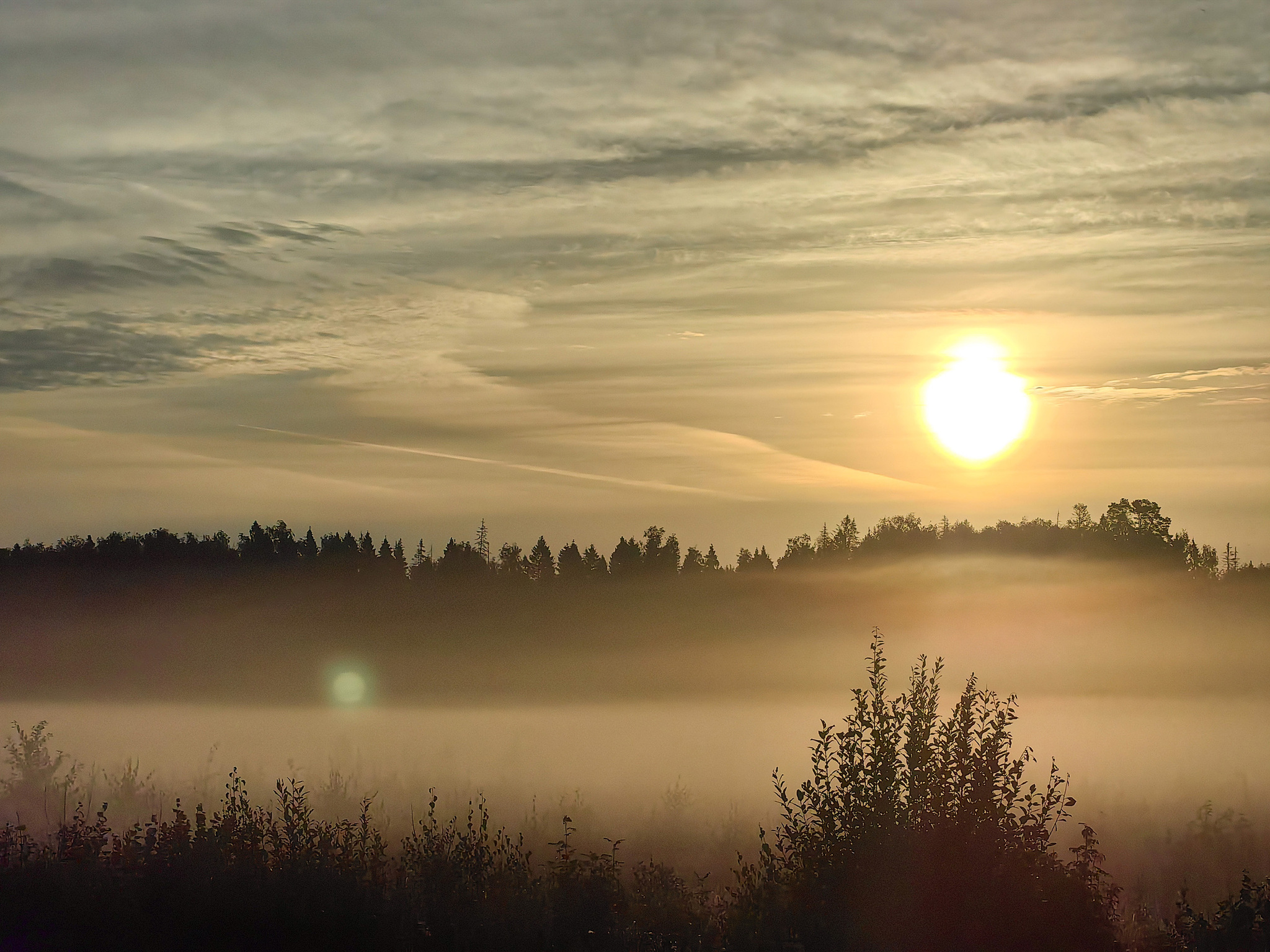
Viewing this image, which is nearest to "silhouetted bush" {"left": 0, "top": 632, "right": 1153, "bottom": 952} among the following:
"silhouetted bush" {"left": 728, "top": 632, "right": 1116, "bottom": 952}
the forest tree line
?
"silhouetted bush" {"left": 728, "top": 632, "right": 1116, "bottom": 952}

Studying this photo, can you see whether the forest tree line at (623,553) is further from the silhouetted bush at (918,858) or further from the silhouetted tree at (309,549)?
the silhouetted bush at (918,858)

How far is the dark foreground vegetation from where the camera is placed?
12336 millimetres

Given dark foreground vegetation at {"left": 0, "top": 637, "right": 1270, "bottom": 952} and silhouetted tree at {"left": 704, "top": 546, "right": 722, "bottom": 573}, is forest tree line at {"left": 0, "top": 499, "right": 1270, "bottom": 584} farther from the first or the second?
dark foreground vegetation at {"left": 0, "top": 637, "right": 1270, "bottom": 952}

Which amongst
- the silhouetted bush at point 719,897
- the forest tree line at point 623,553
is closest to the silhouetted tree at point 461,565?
the forest tree line at point 623,553

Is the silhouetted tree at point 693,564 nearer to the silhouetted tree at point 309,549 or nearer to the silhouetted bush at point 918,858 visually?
the silhouetted tree at point 309,549

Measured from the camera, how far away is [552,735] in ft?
164

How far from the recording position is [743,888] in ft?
44.9

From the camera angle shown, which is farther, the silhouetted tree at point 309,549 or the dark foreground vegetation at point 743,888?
the silhouetted tree at point 309,549

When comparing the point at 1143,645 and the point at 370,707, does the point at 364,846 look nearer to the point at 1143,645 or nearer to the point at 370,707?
the point at 370,707

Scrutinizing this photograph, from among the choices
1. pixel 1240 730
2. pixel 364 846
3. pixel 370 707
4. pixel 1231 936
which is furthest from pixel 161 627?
pixel 1231 936

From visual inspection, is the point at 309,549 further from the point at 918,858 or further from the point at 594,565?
the point at 918,858

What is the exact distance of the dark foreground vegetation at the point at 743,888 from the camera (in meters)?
12.3

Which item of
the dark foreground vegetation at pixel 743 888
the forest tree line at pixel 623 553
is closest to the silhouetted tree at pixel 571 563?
the forest tree line at pixel 623 553

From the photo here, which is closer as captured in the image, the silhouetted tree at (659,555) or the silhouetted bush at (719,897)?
the silhouetted bush at (719,897)
